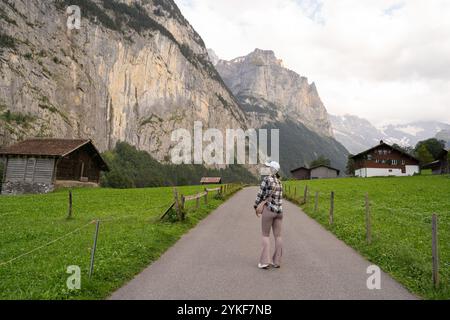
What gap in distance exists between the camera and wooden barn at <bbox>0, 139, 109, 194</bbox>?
45562 mm

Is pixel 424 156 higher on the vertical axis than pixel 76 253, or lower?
higher

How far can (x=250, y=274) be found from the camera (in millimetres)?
8234

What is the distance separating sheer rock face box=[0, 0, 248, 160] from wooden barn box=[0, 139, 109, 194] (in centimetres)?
5205

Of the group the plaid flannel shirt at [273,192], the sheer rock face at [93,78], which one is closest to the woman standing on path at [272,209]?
the plaid flannel shirt at [273,192]

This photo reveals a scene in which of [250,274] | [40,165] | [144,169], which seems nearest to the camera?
[250,274]

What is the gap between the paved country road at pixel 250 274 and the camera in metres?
6.91

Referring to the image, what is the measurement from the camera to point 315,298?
6.61 m

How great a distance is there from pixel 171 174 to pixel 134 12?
302 ft

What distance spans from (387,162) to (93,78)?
11135cm

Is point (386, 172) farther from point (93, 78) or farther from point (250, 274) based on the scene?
point (93, 78)

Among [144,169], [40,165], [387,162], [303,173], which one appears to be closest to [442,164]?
[387,162]

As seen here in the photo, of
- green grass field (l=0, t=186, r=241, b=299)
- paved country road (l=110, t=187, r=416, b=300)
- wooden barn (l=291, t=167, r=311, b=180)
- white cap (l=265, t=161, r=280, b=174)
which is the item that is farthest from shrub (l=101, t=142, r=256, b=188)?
white cap (l=265, t=161, r=280, b=174)
